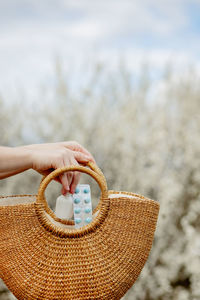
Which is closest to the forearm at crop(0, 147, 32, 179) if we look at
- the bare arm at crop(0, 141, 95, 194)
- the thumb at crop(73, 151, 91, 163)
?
the bare arm at crop(0, 141, 95, 194)

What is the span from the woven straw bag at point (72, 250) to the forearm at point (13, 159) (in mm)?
76

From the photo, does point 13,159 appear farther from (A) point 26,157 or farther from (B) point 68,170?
(B) point 68,170

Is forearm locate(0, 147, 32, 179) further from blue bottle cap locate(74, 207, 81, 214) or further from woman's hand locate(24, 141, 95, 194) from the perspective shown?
blue bottle cap locate(74, 207, 81, 214)

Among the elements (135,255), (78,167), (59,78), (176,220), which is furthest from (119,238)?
(59,78)

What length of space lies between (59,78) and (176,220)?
1184mm

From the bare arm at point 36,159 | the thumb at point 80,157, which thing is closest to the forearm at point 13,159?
the bare arm at point 36,159

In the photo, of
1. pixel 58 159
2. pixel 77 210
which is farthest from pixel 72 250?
pixel 58 159

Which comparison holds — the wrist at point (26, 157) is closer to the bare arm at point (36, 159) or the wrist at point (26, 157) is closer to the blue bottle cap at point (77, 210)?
the bare arm at point (36, 159)

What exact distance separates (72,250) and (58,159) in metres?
0.19

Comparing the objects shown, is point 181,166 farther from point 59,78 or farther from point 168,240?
point 59,78

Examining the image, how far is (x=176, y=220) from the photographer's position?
242 cm

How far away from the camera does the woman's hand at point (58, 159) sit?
815mm

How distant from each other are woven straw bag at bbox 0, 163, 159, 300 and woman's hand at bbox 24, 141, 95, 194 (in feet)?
0.17

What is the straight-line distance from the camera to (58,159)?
812mm
